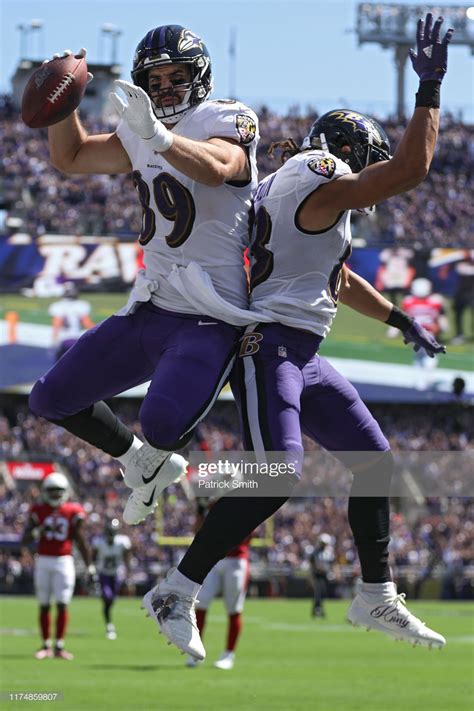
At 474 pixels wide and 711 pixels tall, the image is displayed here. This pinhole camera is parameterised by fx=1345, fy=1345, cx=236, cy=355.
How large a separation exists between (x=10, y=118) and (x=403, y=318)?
31396 millimetres

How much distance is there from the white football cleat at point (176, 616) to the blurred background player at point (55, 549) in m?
8.26

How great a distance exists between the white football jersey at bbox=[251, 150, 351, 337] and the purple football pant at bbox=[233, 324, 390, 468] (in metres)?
0.09

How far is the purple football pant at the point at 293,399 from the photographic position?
16.6ft

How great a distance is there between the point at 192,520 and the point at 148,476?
22.0 meters

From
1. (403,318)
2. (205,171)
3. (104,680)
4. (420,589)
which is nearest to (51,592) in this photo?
(104,680)

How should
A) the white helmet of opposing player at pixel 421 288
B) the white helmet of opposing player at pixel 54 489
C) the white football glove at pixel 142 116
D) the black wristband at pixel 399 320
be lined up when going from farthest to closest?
the white helmet of opposing player at pixel 421 288, the white helmet of opposing player at pixel 54 489, the black wristband at pixel 399 320, the white football glove at pixel 142 116

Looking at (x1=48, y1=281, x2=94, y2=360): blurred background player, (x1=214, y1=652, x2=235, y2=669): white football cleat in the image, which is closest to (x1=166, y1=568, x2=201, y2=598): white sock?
(x1=214, y1=652, x2=235, y2=669): white football cleat

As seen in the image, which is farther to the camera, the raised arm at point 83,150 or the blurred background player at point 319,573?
the blurred background player at point 319,573

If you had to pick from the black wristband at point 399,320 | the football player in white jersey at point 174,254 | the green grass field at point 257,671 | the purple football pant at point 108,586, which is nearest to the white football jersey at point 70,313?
the green grass field at point 257,671

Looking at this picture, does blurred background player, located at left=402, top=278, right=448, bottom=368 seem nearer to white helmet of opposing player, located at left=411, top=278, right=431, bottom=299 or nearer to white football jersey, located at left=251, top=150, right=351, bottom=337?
white helmet of opposing player, located at left=411, top=278, right=431, bottom=299

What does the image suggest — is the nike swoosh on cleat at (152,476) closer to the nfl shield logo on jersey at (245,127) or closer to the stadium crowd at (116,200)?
the nfl shield logo on jersey at (245,127)

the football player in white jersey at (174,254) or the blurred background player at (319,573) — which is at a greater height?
the football player in white jersey at (174,254)

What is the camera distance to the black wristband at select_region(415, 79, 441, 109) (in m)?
4.99

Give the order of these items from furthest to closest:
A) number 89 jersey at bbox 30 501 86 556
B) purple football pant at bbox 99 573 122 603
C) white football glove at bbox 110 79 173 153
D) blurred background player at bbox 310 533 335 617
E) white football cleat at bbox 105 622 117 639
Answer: blurred background player at bbox 310 533 335 617 < purple football pant at bbox 99 573 122 603 < white football cleat at bbox 105 622 117 639 < number 89 jersey at bbox 30 501 86 556 < white football glove at bbox 110 79 173 153
